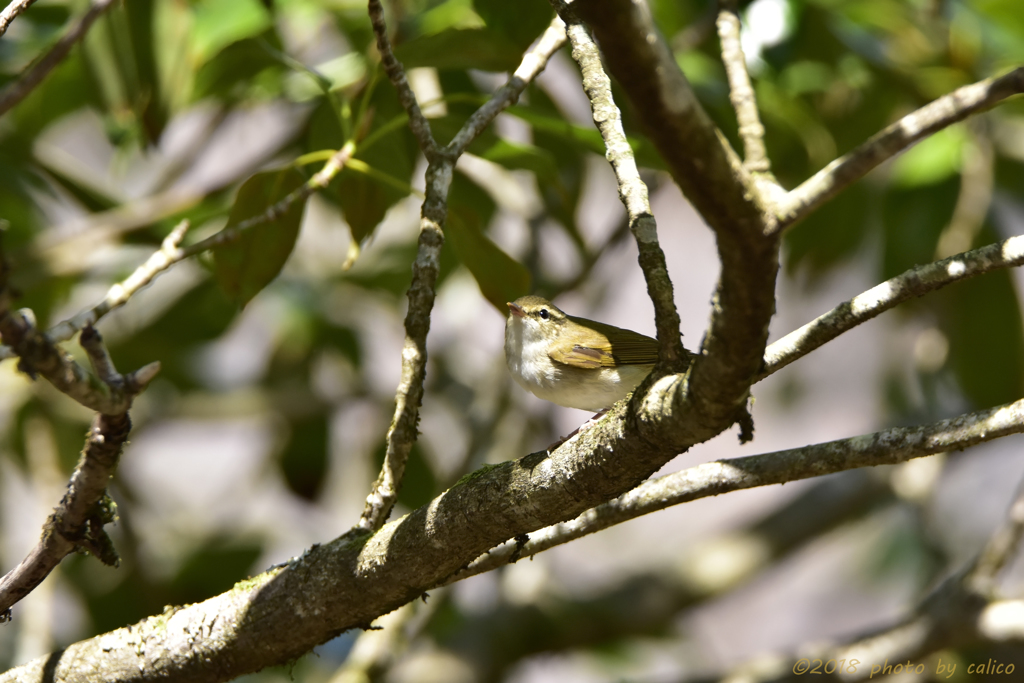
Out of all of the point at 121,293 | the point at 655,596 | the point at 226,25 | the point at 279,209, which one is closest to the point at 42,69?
the point at 121,293

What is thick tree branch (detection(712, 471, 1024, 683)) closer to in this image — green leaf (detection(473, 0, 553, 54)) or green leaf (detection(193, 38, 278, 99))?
green leaf (detection(473, 0, 553, 54))

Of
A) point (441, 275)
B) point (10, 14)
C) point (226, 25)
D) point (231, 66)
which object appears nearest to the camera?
point (10, 14)

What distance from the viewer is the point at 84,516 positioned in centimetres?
152

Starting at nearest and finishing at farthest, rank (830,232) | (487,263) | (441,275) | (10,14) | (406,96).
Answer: (10,14) < (406,96) < (487,263) < (441,275) < (830,232)

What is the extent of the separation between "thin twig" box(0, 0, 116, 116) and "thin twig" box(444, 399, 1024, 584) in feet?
3.79

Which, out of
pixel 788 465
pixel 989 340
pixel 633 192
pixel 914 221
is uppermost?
pixel 914 221

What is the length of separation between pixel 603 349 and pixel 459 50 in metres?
1.09

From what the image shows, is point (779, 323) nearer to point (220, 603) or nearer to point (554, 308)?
point (554, 308)

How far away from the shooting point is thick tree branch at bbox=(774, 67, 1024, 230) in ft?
2.94

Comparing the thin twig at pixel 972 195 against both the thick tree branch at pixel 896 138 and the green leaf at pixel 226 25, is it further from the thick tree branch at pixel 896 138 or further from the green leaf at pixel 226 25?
the thick tree branch at pixel 896 138

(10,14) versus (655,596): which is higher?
(10,14)

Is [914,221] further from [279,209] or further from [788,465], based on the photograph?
[279,209]

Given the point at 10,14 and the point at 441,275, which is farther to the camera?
the point at 441,275

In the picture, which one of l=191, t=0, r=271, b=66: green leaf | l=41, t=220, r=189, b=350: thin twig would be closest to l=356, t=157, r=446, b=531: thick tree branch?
l=41, t=220, r=189, b=350: thin twig
